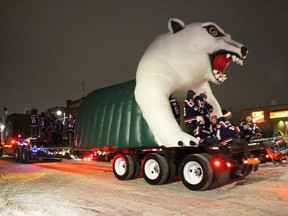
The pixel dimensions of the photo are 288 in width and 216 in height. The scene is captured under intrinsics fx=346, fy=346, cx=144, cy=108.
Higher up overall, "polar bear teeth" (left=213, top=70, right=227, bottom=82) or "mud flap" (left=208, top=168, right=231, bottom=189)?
"polar bear teeth" (left=213, top=70, right=227, bottom=82)

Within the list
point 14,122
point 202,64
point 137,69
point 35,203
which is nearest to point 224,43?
point 202,64

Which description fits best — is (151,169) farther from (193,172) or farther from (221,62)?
(221,62)

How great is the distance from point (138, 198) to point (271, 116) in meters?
39.3

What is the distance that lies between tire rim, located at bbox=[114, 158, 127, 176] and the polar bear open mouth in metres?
3.89

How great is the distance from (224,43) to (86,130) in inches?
224

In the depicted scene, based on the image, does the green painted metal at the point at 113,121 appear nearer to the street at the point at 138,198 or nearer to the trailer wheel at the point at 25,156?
the street at the point at 138,198

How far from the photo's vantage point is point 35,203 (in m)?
7.04

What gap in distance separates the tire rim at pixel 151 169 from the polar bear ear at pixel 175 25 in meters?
3.94

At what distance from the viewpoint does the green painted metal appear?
10102mm

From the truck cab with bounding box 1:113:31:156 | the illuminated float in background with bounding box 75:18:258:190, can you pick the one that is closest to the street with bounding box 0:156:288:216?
the illuminated float in background with bounding box 75:18:258:190

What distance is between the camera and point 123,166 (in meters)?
10.8

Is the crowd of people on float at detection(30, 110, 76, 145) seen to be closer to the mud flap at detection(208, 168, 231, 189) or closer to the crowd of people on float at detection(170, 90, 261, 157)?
the crowd of people on float at detection(170, 90, 261, 157)

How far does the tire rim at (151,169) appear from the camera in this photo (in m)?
9.53

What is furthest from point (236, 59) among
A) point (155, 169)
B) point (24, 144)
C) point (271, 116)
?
point (271, 116)
